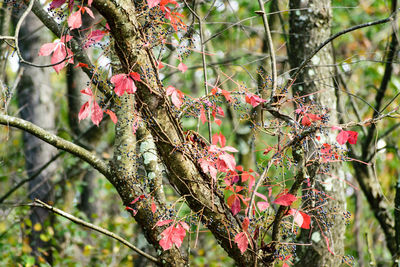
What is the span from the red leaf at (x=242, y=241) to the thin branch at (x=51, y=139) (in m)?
0.72

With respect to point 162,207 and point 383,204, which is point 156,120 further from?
point 383,204

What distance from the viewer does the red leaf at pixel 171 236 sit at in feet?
5.55

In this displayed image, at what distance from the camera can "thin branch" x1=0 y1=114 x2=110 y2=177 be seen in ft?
5.88

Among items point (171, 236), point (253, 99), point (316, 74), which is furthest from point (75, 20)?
point (316, 74)

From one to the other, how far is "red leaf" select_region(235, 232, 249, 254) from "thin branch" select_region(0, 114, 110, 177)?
72 centimetres

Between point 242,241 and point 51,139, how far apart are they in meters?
1.03

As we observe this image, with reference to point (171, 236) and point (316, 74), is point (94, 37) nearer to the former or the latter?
point (171, 236)

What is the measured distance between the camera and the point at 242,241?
1.71 meters

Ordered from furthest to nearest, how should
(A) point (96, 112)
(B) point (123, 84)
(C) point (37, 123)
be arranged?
(C) point (37, 123), (A) point (96, 112), (B) point (123, 84)

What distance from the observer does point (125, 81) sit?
1.59m

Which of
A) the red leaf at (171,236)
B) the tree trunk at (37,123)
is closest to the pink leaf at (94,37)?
the red leaf at (171,236)

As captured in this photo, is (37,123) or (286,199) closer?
(286,199)

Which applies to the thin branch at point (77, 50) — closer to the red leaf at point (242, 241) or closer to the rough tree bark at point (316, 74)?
the red leaf at point (242, 241)

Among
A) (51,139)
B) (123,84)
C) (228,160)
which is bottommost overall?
(228,160)
